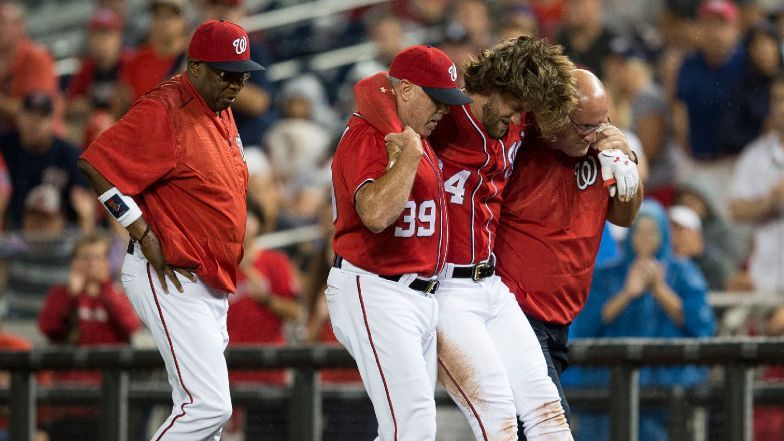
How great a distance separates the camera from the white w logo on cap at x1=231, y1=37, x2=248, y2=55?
4484 mm

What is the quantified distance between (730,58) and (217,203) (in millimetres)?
4660

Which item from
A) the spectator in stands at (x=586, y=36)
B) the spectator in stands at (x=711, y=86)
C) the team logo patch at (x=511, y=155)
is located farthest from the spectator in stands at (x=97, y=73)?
the team logo patch at (x=511, y=155)

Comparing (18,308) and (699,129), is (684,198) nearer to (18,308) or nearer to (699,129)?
(699,129)

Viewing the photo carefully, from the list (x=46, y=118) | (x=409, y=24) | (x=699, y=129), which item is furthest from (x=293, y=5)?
(x=699, y=129)

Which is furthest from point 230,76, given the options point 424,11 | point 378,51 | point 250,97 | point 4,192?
point 424,11

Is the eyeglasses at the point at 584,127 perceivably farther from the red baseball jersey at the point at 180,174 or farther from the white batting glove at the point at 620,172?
the red baseball jersey at the point at 180,174

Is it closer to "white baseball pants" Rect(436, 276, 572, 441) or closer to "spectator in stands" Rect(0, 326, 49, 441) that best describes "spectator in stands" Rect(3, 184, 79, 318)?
"spectator in stands" Rect(0, 326, 49, 441)

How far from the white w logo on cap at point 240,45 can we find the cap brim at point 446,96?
751mm

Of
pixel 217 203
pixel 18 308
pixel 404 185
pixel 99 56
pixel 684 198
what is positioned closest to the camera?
pixel 404 185

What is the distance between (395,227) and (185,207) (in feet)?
2.60

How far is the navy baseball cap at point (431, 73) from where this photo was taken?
4090 mm

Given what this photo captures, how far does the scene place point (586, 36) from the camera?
345 inches

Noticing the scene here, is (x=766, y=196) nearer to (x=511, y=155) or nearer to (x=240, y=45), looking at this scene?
(x=511, y=155)

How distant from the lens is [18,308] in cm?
726
